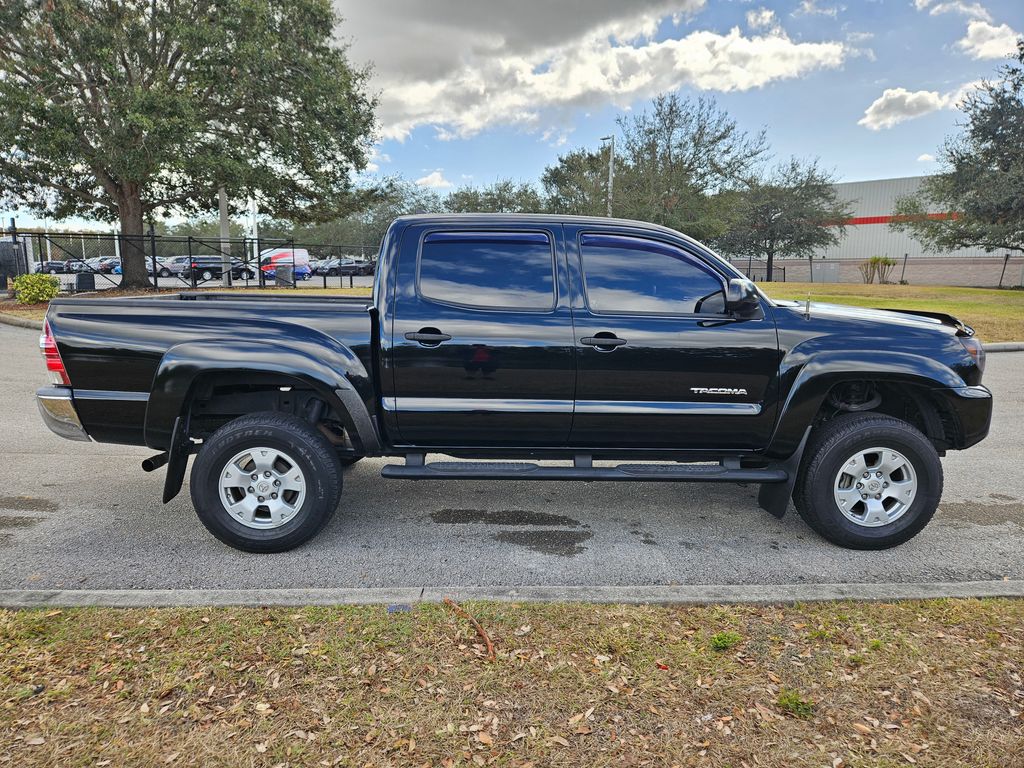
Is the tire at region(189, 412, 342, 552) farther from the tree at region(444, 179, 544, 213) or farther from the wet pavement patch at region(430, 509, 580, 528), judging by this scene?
the tree at region(444, 179, 544, 213)

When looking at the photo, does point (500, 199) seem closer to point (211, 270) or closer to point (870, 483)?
point (211, 270)

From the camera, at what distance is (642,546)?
158 inches

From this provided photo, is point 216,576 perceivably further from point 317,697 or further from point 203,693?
point 317,697

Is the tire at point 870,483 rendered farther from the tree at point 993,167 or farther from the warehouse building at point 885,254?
the warehouse building at point 885,254

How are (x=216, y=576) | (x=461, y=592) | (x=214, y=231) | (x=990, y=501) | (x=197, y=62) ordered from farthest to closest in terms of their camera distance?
(x=214, y=231), (x=197, y=62), (x=990, y=501), (x=216, y=576), (x=461, y=592)

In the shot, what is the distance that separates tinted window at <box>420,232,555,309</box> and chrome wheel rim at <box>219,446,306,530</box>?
134 cm

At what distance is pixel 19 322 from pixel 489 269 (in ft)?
48.3

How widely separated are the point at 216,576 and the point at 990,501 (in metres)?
5.36

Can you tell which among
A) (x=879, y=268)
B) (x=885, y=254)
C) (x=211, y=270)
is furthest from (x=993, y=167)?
(x=211, y=270)

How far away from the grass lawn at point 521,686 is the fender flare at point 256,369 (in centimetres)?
118

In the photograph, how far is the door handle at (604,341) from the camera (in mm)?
3805

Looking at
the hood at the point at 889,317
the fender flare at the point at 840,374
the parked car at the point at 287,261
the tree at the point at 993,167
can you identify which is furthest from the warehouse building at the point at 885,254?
the fender flare at the point at 840,374

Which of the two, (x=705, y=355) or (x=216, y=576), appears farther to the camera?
(x=705, y=355)

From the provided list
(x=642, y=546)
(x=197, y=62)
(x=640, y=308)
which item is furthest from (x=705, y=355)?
(x=197, y=62)
